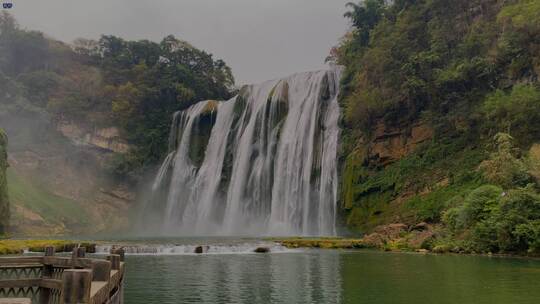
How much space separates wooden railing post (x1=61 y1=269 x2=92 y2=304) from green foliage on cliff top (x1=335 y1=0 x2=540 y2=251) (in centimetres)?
2835

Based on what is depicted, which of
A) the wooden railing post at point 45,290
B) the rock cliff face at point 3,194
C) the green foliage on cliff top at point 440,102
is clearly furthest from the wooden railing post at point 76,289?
the rock cliff face at point 3,194

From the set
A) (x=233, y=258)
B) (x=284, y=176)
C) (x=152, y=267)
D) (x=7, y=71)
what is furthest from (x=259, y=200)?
(x=7, y=71)

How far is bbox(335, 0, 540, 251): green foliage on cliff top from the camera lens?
3734 centimetres

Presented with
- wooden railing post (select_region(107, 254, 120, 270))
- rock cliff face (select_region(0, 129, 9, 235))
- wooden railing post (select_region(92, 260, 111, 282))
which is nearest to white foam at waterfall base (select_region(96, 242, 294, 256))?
wooden railing post (select_region(107, 254, 120, 270))

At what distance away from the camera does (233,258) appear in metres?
26.7

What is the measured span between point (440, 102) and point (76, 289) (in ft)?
138

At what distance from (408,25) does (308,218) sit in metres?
19.4

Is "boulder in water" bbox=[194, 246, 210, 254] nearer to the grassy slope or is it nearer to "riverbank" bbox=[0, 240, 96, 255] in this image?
"riverbank" bbox=[0, 240, 96, 255]

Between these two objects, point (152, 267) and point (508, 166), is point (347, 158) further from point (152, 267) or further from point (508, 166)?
point (152, 267)

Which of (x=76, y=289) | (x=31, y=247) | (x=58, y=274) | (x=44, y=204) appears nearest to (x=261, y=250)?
(x=31, y=247)

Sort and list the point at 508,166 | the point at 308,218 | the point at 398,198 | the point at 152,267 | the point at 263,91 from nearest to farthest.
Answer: the point at 152,267, the point at 508,166, the point at 398,198, the point at 308,218, the point at 263,91

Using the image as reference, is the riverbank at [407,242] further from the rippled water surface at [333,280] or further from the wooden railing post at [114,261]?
the wooden railing post at [114,261]

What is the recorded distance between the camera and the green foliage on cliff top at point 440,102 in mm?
37344

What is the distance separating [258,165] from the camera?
54.7 metres
